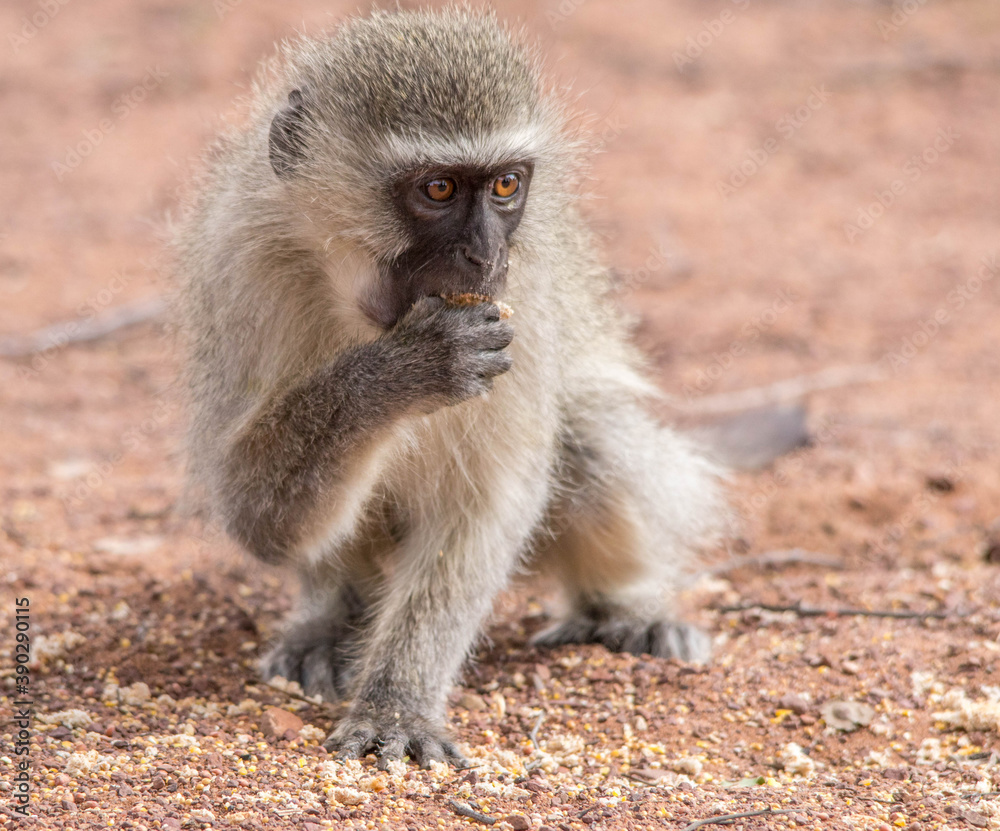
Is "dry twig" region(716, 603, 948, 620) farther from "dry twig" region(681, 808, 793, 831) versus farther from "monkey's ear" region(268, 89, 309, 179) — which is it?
"monkey's ear" region(268, 89, 309, 179)

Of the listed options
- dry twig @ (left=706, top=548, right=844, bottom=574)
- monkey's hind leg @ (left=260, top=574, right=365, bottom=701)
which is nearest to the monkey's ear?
monkey's hind leg @ (left=260, top=574, right=365, bottom=701)

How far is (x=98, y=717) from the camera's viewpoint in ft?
11.0

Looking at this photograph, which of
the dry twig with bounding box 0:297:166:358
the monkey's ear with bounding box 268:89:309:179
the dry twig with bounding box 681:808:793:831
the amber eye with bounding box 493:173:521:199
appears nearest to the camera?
the dry twig with bounding box 681:808:793:831

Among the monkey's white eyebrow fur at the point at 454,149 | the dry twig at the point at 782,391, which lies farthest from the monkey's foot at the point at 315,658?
the dry twig at the point at 782,391

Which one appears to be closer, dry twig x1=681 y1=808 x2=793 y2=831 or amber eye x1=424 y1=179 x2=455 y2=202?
dry twig x1=681 y1=808 x2=793 y2=831

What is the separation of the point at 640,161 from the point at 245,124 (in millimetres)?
6351

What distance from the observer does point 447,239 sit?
3135 millimetres

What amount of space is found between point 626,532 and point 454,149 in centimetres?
177

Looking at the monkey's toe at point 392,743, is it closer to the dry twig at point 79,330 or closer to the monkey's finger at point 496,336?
the monkey's finger at point 496,336

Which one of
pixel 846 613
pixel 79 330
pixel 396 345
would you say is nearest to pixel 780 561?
pixel 846 613

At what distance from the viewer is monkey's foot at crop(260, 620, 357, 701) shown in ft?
13.2

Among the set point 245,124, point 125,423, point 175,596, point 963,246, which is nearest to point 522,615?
point 175,596

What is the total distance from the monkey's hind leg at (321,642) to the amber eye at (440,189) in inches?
62.1

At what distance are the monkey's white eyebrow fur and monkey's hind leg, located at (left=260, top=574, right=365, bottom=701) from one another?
1.66 metres
